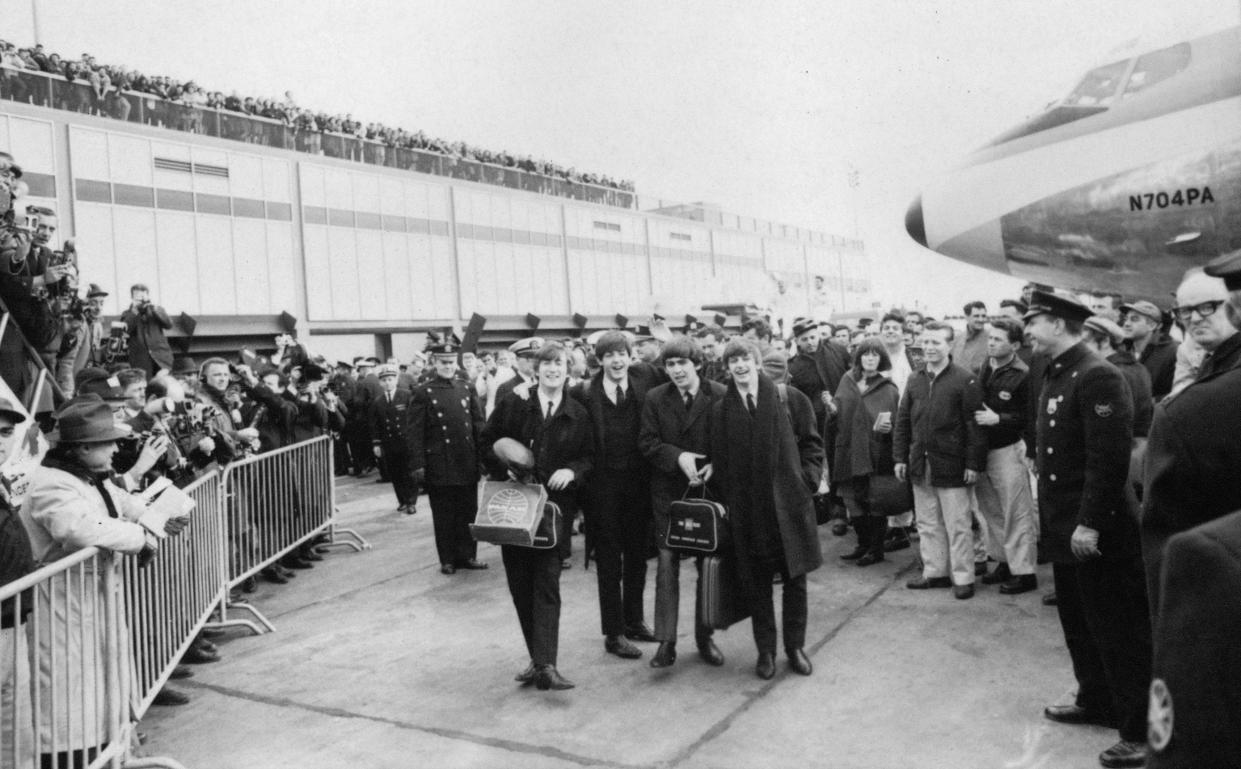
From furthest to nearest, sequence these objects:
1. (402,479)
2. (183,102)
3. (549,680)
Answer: (183,102) < (402,479) < (549,680)

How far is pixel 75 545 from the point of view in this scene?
387 cm

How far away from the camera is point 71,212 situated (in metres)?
23.1

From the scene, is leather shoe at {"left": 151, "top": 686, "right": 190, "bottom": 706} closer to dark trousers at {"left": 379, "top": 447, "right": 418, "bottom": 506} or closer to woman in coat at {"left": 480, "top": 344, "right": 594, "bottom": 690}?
woman in coat at {"left": 480, "top": 344, "right": 594, "bottom": 690}

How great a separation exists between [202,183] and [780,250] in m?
41.9

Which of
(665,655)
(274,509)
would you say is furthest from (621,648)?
(274,509)

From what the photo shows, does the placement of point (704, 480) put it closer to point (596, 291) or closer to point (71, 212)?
point (71, 212)

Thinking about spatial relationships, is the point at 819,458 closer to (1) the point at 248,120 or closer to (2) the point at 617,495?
(2) the point at 617,495

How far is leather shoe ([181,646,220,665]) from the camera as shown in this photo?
590 cm

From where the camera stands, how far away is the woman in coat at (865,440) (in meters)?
7.79

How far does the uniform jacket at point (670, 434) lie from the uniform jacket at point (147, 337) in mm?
7264

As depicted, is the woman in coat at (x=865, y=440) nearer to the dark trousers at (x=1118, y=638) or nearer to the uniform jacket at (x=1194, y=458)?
the dark trousers at (x=1118, y=638)

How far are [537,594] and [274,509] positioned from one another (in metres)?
4.05

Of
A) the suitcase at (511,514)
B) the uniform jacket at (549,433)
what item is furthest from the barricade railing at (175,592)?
the uniform jacket at (549,433)

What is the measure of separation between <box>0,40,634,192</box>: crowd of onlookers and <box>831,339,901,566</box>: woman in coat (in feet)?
71.9
